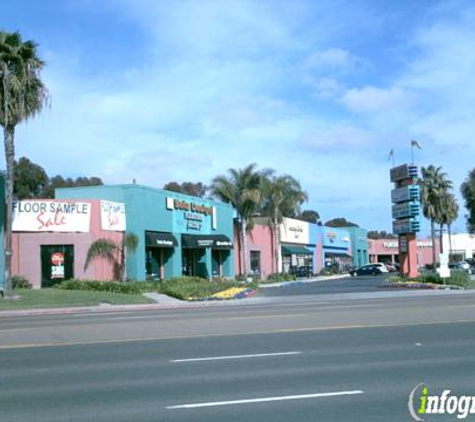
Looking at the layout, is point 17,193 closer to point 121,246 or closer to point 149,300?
point 121,246

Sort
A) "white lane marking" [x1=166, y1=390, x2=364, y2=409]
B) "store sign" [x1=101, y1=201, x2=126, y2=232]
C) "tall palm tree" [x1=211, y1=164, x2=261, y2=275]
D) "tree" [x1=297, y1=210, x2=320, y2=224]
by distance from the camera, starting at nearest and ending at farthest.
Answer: "white lane marking" [x1=166, y1=390, x2=364, y2=409], "store sign" [x1=101, y1=201, x2=126, y2=232], "tall palm tree" [x1=211, y1=164, x2=261, y2=275], "tree" [x1=297, y1=210, x2=320, y2=224]

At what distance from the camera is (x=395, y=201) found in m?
46.7

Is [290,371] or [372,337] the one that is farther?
[372,337]

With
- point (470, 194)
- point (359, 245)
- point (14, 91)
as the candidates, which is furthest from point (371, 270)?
point (14, 91)

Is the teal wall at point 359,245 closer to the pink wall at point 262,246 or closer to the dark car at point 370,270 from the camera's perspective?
the dark car at point 370,270

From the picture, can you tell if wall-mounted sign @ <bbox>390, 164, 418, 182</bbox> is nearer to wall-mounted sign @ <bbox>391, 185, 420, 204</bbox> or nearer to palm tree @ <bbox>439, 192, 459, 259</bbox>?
wall-mounted sign @ <bbox>391, 185, 420, 204</bbox>

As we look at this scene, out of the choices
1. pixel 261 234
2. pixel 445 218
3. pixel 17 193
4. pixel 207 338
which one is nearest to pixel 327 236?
pixel 445 218

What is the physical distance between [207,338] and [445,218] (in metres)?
61.3

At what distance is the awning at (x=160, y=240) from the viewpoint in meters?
42.4

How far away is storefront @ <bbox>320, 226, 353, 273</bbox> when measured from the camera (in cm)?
8731

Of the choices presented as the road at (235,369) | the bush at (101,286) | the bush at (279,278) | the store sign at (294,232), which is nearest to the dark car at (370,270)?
the store sign at (294,232)

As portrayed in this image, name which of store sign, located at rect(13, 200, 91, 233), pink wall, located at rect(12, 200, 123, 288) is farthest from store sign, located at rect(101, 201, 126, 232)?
store sign, located at rect(13, 200, 91, 233)

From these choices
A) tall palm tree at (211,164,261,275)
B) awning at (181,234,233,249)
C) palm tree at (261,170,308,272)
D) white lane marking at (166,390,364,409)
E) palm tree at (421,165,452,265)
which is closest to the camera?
white lane marking at (166,390,364,409)

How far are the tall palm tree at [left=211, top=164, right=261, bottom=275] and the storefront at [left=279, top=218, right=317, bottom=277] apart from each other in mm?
13129
